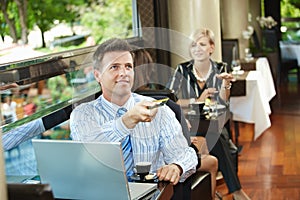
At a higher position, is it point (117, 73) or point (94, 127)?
point (117, 73)

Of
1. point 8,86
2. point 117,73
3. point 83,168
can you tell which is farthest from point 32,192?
point 8,86

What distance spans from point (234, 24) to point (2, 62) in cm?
540

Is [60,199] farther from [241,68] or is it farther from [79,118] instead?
[241,68]

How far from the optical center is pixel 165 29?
590cm

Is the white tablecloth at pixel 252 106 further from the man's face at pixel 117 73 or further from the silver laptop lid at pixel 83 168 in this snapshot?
the silver laptop lid at pixel 83 168

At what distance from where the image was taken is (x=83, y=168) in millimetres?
1998

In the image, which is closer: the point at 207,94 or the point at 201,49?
the point at 207,94

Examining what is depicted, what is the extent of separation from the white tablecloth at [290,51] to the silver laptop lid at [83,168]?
8254 mm

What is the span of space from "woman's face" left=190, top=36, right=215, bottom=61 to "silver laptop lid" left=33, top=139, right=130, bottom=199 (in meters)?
2.32

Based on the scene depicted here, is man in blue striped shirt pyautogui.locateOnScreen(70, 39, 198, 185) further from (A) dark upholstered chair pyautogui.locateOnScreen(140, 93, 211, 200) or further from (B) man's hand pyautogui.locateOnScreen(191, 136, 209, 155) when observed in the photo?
(B) man's hand pyautogui.locateOnScreen(191, 136, 209, 155)

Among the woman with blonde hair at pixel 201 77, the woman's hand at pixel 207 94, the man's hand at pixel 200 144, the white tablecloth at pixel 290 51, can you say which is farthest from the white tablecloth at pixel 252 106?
the white tablecloth at pixel 290 51

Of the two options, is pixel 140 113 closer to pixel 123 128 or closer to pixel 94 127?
pixel 123 128

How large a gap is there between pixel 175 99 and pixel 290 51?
7.20m

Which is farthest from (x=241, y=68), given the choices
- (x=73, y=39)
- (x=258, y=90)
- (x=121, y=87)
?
(x=121, y=87)
